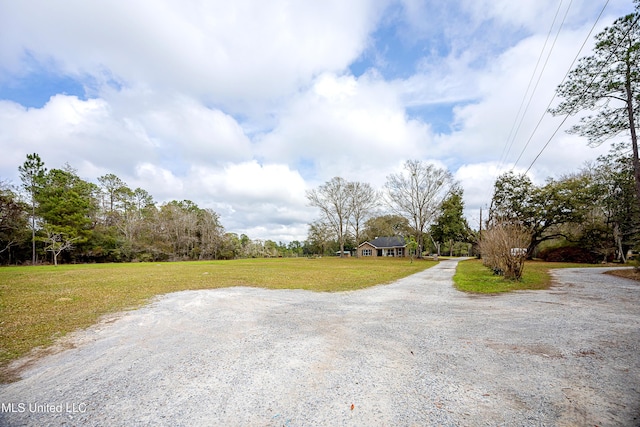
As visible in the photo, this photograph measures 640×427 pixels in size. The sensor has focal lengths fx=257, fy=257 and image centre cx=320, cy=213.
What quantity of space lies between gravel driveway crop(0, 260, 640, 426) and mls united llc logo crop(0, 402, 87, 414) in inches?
0.7

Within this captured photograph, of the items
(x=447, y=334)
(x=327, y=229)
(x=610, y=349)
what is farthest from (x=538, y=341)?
(x=327, y=229)

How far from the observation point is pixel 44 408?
2.63 m

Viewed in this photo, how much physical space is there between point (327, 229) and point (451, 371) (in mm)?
44918

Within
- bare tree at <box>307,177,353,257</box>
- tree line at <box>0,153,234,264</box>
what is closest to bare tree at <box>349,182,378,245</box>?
bare tree at <box>307,177,353,257</box>

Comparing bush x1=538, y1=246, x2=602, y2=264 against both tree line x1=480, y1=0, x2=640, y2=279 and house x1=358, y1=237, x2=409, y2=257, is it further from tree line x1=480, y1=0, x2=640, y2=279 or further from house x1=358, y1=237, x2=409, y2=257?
house x1=358, y1=237, x2=409, y2=257

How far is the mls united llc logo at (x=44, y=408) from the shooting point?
2572mm

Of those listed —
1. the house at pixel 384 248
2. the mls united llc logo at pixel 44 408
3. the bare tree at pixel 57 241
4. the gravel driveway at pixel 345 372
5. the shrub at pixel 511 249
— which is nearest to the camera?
the gravel driveway at pixel 345 372

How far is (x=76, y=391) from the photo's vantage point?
2.95 m

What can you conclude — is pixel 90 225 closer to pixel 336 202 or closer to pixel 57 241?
pixel 57 241

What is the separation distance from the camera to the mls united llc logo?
8.44 ft

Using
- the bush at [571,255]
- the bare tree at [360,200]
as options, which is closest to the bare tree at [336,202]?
the bare tree at [360,200]

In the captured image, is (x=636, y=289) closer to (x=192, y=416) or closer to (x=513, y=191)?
(x=192, y=416)

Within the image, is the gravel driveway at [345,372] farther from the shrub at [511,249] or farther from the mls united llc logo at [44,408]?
the shrub at [511,249]

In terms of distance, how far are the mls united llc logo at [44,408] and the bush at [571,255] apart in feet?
119
